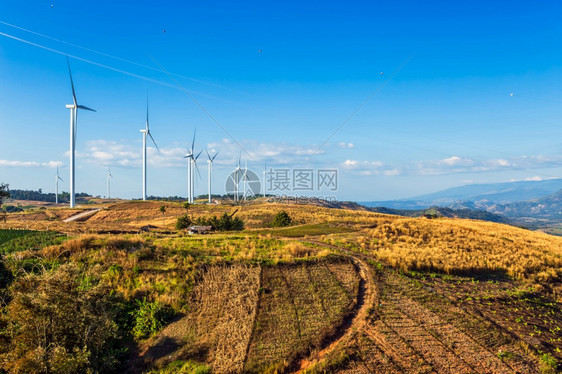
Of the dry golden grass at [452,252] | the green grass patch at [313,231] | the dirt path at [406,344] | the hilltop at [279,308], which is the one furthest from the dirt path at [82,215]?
the dirt path at [406,344]

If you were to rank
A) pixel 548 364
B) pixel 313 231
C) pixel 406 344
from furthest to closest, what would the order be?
pixel 313 231, pixel 406 344, pixel 548 364

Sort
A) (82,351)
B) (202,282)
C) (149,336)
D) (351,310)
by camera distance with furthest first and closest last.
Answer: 1. (202,282)
2. (351,310)
3. (149,336)
4. (82,351)

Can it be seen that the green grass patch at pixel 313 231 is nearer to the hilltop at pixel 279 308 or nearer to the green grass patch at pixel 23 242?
the hilltop at pixel 279 308

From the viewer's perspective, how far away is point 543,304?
21.6 metres

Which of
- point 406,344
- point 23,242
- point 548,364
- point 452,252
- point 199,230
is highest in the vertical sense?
point 23,242

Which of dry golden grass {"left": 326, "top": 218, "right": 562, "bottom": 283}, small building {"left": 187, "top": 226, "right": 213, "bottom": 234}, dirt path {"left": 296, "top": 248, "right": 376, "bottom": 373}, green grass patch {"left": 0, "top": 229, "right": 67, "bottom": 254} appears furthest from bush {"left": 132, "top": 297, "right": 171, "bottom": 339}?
small building {"left": 187, "top": 226, "right": 213, "bottom": 234}

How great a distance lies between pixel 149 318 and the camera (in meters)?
17.8

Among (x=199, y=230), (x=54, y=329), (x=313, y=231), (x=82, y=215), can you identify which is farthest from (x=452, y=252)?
(x=82, y=215)

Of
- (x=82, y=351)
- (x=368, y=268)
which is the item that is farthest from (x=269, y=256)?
(x=82, y=351)

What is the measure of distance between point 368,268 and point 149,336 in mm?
15491

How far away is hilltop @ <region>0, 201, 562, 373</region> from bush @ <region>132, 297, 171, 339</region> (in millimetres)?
64

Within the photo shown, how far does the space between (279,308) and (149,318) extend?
724 centimetres

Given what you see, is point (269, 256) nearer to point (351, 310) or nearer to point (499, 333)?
point (351, 310)

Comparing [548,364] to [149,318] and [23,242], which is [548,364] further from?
[23,242]
